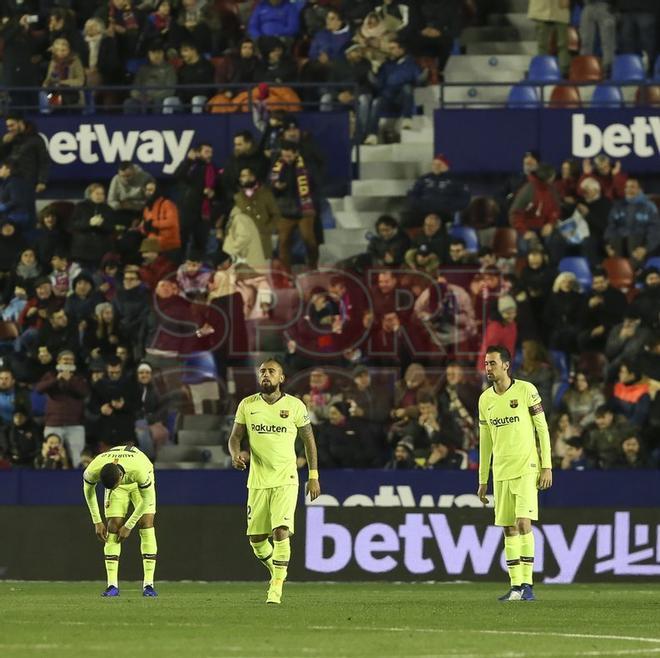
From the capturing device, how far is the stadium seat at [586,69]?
93.5ft

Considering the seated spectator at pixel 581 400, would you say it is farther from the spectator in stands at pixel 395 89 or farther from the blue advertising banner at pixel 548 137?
the spectator in stands at pixel 395 89

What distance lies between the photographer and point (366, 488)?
2361cm

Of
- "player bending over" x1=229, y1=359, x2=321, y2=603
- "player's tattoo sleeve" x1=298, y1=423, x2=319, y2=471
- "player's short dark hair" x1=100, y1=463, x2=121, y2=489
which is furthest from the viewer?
"player's short dark hair" x1=100, y1=463, x2=121, y2=489

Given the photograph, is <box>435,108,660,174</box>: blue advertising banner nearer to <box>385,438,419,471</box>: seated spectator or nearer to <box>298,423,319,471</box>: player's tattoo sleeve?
<box>385,438,419,471</box>: seated spectator

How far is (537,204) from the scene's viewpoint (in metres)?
26.1

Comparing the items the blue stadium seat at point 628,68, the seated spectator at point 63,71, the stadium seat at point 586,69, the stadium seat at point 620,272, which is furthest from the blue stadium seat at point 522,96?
the seated spectator at point 63,71

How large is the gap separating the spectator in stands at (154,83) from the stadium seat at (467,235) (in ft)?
15.6

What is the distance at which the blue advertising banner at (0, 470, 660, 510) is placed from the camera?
915 inches

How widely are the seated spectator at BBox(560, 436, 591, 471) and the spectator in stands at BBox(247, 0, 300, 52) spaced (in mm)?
8825

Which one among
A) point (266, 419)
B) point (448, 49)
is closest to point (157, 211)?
point (448, 49)

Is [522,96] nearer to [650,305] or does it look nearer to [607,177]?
[607,177]

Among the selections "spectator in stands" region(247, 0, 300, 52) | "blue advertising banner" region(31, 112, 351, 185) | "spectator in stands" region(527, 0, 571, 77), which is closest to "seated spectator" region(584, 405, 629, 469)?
"blue advertising banner" region(31, 112, 351, 185)

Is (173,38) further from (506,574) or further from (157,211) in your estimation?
(506,574)

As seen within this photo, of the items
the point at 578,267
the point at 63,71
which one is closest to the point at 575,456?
the point at 578,267
